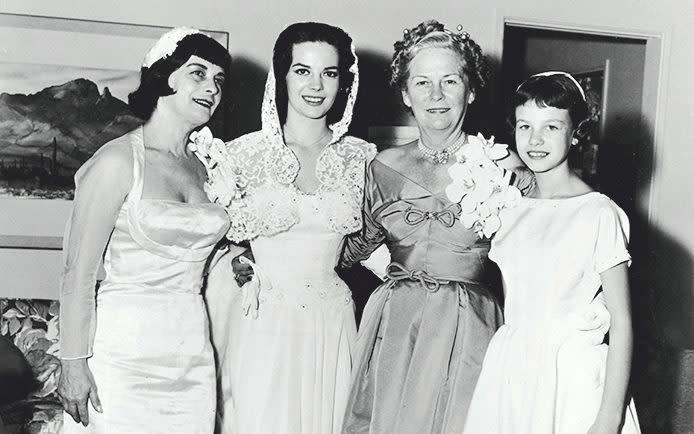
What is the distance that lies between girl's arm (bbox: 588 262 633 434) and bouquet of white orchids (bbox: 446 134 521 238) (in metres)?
0.38

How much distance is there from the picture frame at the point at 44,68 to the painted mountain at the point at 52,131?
2 centimetres

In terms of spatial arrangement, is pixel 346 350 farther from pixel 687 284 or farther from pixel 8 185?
pixel 687 284

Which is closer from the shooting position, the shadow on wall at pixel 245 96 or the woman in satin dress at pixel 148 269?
the woman in satin dress at pixel 148 269

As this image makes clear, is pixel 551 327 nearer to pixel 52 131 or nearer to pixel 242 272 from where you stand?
pixel 242 272

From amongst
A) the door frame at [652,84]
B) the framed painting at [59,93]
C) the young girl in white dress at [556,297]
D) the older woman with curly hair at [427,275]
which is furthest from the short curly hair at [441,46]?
the door frame at [652,84]

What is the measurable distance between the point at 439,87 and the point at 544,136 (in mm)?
406

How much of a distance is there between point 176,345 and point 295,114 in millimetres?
833

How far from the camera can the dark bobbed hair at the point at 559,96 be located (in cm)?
224

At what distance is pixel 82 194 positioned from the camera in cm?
233

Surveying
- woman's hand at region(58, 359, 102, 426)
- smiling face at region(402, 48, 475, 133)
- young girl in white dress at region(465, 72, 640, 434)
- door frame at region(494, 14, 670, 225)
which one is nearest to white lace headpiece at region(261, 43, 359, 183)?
smiling face at region(402, 48, 475, 133)

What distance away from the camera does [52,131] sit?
3.81 m

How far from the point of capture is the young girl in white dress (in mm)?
2092

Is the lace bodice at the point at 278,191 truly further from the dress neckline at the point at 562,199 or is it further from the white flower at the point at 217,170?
the dress neckline at the point at 562,199

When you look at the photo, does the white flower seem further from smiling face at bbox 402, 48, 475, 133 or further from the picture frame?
the picture frame
